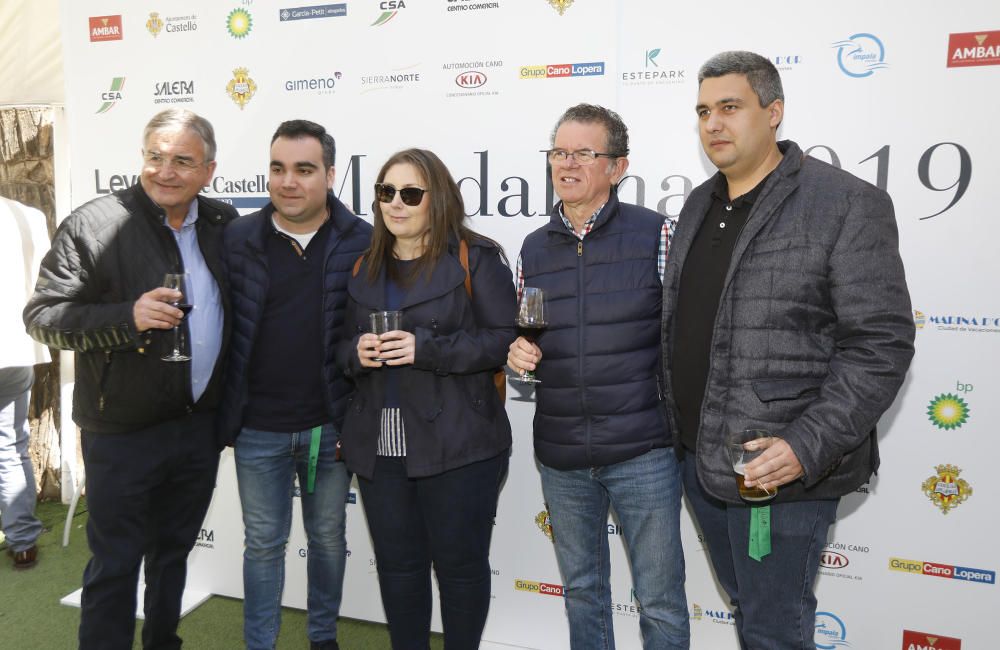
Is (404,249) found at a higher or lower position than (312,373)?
higher

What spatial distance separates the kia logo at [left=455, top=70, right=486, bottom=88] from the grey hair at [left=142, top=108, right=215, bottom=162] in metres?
1.11

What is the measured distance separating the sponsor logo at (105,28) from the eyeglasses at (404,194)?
7.45 feet

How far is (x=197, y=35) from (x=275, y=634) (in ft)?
9.27

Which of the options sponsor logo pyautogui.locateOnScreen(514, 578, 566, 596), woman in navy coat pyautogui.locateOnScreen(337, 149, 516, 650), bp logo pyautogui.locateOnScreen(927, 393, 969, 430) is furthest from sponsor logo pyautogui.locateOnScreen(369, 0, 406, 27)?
bp logo pyautogui.locateOnScreen(927, 393, 969, 430)

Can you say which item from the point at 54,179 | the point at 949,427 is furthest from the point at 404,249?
the point at 54,179

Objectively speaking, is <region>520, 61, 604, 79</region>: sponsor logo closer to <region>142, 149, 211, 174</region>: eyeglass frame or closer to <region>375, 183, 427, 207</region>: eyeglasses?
<region>375, 183, 427, 207</region>: eyeglasses

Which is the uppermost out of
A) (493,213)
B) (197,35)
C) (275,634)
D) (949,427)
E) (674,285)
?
(197,35)

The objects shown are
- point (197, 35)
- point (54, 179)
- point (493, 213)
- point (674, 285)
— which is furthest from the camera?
point (54, 179)

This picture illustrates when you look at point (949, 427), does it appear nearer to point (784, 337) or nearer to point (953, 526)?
point (953, 526)

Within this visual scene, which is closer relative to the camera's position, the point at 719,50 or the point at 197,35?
the point at 719,50

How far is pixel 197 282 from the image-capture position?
2.54 m

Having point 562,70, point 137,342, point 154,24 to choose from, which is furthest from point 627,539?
point 154,24

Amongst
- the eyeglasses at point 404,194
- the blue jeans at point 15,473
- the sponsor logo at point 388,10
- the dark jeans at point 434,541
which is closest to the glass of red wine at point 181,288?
the eyeglasses at point 404,194

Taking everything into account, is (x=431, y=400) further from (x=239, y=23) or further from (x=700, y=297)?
(x=239, y=23)
